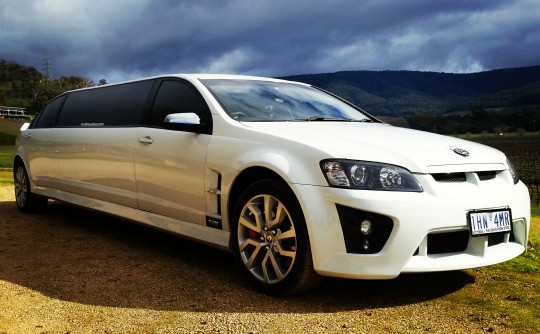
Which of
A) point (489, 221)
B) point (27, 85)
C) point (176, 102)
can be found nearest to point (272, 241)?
point (489, 221)

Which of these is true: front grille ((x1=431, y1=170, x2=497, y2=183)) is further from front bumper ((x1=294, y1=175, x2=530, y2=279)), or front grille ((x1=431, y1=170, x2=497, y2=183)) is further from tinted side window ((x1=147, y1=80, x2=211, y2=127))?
tinted side window ((x1=147, y1=80, x2=211, y2=127))

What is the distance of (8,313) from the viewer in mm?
3738

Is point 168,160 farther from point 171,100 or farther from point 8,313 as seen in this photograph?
point 8,313

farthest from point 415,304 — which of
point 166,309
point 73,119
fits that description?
point 73,119

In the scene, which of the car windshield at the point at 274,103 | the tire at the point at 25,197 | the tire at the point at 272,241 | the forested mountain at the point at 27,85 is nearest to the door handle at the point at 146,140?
the car windshield at the point at 274,103

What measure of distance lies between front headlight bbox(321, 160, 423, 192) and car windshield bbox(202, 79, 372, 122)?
1121mm

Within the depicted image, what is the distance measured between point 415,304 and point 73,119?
15.2 ft

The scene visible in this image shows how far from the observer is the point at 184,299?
4.00 m

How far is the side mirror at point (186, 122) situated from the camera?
14.6ft

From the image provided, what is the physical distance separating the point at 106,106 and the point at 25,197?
282 centimetres

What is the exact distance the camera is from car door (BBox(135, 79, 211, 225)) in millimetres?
4539

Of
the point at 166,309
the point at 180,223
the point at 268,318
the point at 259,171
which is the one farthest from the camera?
the point at 180,223

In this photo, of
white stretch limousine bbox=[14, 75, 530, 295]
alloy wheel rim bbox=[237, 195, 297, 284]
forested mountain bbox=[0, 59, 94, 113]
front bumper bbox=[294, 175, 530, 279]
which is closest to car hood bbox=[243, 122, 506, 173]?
white stretch limousine bbox=[14, 75, 530, 295]

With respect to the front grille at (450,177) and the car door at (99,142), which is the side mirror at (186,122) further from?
the front grille at (450,177)
